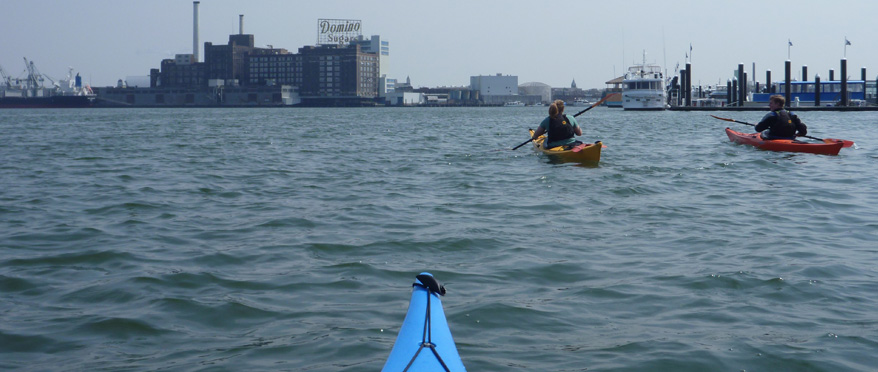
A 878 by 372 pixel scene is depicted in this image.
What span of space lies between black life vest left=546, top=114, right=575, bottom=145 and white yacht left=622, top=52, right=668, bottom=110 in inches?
2414

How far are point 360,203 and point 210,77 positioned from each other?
6992 inches

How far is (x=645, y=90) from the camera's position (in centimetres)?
7531

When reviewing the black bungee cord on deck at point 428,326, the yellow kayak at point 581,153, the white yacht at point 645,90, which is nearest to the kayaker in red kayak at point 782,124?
the yellow kayak at point 581,153

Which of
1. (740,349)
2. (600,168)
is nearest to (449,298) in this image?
(740,349)

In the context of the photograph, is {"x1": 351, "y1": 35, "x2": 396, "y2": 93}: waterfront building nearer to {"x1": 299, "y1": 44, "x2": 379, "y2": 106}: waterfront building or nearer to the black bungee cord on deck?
{"x1": 299, "y1": 44, "x2": 379, "y2": 106}: waterfront building

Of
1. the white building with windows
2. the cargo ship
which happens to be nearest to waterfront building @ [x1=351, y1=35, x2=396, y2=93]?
the white building with windows

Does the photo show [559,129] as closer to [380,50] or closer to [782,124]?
[782,124]

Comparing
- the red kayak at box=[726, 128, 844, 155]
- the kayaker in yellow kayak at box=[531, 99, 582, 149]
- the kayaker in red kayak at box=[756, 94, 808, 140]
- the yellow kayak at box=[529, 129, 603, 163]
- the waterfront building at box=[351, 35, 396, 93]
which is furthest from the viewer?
the waterfront building at box=[351, 35, 396, 93]

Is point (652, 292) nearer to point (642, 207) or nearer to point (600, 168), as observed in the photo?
point (642, 207)

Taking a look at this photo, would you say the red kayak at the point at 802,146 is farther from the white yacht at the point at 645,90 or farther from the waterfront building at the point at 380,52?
the waterfront building at the point at 380,52

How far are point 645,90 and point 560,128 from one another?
6243cm

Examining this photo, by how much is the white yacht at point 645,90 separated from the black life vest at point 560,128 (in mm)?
61305

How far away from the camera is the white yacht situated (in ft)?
245

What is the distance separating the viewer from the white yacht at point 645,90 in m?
74.7
